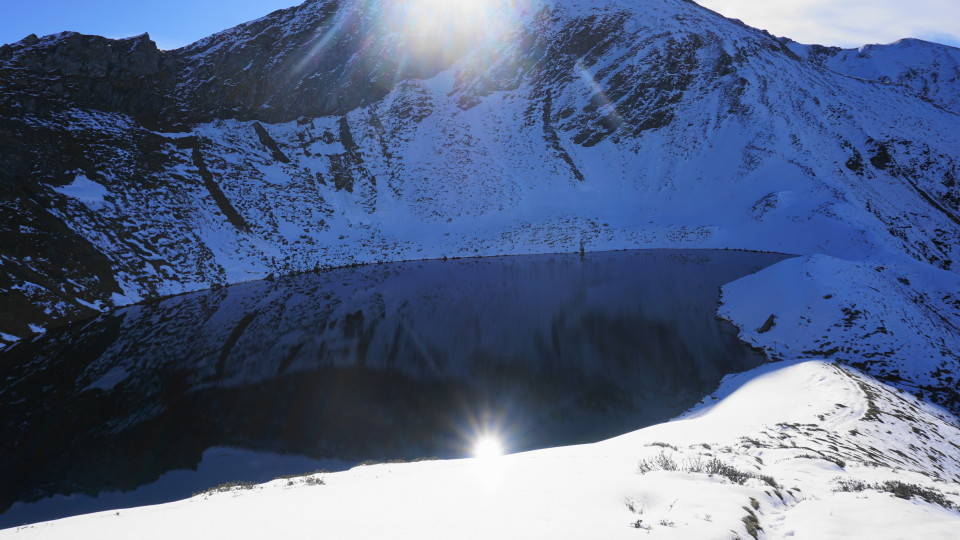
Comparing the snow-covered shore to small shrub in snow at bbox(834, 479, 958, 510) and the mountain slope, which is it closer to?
small shrub in snow at bbox(834, 479, 958, 510)

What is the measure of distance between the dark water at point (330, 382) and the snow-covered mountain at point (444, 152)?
360 inches

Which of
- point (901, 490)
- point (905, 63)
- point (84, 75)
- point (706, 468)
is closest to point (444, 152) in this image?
point (84, 75)

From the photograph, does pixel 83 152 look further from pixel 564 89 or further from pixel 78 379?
pixel 564 89

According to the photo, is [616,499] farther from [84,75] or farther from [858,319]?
[84,75]

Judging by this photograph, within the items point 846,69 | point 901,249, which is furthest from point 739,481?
point 846,69

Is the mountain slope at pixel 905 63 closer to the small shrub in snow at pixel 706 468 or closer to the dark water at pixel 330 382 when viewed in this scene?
the dark water at pixel 330 382

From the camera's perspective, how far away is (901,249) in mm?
50625

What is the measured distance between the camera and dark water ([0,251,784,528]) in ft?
56.3

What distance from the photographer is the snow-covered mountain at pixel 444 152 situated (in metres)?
52.4

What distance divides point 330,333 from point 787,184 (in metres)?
69.0

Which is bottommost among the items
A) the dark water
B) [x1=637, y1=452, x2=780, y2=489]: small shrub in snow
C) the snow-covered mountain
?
[x1=637, y1=452, x2=780, y2=489]: small shrub in snow

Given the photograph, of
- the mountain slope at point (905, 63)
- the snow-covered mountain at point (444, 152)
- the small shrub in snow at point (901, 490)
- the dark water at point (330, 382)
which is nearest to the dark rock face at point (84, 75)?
the snow-covered mountain at point (444, 152)

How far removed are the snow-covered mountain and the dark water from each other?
9132mm

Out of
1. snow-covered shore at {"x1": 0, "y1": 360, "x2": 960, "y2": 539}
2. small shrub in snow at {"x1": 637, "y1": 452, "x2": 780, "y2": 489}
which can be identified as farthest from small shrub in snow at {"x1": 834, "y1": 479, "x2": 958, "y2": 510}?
small shrub in snow at {"x1": 637, "y1": 452, "x2": 780, "y2": 489}
